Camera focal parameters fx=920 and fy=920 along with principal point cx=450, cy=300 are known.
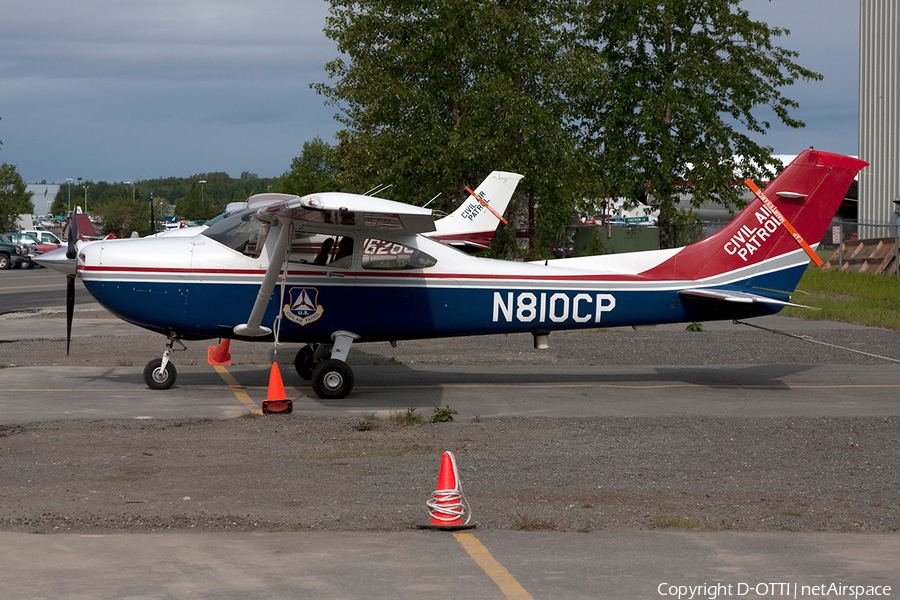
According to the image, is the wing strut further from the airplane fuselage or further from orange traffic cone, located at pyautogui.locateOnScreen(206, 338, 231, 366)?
orange traffic cone, located at pyautogui.locateOnScreen(206, 338, 231, 366)

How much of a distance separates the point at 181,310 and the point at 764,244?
7.38 meters

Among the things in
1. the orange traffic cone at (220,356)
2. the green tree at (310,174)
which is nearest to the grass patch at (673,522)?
the orange traffic cone at (220,356)

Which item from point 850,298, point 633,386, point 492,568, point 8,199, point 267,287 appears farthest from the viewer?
point 8,199

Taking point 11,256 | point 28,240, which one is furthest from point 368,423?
point 28,240

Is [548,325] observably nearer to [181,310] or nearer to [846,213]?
[181,310]

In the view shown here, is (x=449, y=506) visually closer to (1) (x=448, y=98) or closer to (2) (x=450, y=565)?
(2) (x=450, y=565)

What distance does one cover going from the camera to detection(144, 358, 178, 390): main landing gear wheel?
37.0 feet

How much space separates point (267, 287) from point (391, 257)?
62.4 inches

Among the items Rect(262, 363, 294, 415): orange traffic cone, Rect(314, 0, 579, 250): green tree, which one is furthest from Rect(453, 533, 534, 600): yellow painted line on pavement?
Rect(314, 0, 579, 250): green tree

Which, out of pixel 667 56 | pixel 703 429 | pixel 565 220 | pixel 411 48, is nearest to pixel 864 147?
pixel 667 56

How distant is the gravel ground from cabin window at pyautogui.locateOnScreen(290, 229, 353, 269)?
220cm

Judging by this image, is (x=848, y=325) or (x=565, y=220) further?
(x=565, y=220)

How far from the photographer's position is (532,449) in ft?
27.1

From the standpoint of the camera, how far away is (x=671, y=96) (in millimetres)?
34750
